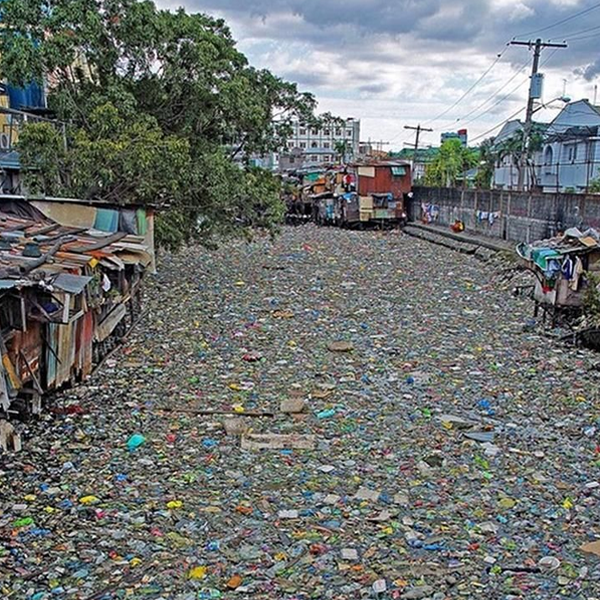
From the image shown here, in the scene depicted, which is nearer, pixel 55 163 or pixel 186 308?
pixel 55 163

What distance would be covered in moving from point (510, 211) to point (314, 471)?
15783 millimetres

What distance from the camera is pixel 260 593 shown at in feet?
12.3

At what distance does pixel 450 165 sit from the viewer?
42812 millimetres

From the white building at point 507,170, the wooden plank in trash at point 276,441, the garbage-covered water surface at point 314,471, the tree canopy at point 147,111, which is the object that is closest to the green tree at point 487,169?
the white building at point 507,170

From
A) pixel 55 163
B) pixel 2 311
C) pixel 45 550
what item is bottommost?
pixel 45 550

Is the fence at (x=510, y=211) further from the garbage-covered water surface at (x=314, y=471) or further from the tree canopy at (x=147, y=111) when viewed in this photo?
the tree canopy at (x=147, y=111)

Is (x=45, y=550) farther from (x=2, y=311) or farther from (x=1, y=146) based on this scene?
(x=1, y=146)

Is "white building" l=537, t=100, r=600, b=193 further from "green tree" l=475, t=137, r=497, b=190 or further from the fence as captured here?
the fence

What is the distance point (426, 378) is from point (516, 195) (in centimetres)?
1254

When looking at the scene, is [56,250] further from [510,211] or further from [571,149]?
[571,149]

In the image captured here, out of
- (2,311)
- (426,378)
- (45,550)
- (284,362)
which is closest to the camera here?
(45,550)

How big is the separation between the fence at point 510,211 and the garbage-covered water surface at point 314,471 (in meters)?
5.90

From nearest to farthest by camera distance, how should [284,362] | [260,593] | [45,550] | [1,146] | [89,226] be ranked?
[260,593], [45,550], [284,362], [89,226], [1,146]

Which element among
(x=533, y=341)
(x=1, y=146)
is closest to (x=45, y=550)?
(x=533, y=341)
